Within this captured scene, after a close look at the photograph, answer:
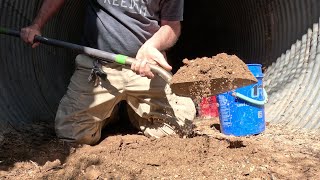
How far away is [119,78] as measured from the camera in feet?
12.3

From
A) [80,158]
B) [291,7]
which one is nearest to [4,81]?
[80,158]

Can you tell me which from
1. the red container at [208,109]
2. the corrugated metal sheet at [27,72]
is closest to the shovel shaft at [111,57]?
the corrugated metal sheet at [27,72]

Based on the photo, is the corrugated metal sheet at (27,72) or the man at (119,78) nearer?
the man at (119,78)

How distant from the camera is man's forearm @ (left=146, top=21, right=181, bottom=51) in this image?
3.37 metres

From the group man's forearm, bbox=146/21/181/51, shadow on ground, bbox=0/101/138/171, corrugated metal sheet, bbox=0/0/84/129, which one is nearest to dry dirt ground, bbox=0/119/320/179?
shadow on ground, bbox=0/101/138/171

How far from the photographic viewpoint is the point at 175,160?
10.5ft

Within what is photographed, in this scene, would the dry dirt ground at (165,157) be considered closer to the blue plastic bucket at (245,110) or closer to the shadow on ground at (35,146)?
the shadow on ground at (35,146)

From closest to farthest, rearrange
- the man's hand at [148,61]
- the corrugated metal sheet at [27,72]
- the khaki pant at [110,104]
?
1. the man's hand at [148,61]
2. the khaki pant at [110,104]
3. the corrugated metal sheet at [27,72]

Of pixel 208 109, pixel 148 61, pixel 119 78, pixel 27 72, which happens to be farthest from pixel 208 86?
pixel 27 72

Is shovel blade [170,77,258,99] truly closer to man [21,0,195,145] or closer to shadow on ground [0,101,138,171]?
man [21,0,195,145]

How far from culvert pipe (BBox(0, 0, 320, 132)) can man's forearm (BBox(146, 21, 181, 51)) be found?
54.1 inches

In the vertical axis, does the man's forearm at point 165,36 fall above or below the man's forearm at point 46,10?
below

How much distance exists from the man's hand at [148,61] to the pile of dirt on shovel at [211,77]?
130 millimetres

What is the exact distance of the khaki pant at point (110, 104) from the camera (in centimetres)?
377
